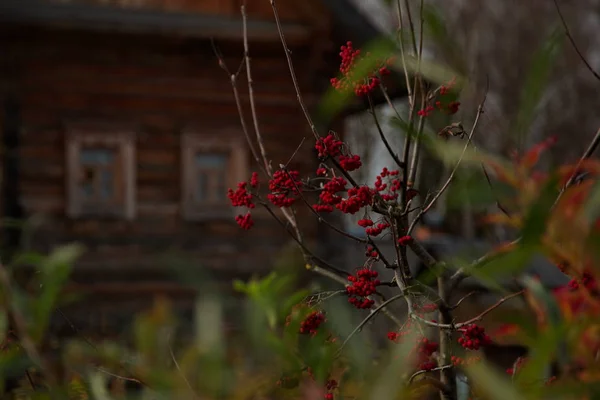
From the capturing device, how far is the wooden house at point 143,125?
10.2 meters

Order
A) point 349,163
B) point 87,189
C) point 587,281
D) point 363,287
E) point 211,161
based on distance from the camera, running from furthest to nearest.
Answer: point 211,161 < point 87,189 < point 349,163 < point 363,287 < point 587,281

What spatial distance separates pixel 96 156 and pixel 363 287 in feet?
29.9

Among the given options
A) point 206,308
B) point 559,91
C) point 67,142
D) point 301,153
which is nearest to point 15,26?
point 67,142

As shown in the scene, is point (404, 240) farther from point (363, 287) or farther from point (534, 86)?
point (534, 86)

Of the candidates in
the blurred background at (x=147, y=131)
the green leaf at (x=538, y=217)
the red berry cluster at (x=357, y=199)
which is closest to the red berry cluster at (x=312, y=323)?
the red berry cluster at (x=357, y=199)

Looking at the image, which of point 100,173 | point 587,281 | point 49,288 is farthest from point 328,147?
point 100,173

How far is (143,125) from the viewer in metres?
10.7

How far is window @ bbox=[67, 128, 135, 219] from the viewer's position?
10.4m

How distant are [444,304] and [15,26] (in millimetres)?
8937

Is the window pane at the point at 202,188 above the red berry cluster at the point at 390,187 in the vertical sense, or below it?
below

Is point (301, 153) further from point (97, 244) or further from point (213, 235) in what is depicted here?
point (97, 244)

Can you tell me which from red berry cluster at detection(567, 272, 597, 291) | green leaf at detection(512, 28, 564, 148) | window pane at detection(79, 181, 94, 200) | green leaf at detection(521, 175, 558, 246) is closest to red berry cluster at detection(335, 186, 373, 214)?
red berry cluster at detection(567, 272, 597, 291)

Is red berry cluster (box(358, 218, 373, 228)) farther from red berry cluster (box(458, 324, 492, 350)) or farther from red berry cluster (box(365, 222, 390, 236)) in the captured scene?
red berry cluster (box(458, 324, 492, 350))

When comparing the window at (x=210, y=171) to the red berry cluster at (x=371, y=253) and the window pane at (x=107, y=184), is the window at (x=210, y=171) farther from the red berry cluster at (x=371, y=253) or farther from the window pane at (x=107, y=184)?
the red berry cluster at (x=371, y=253)
